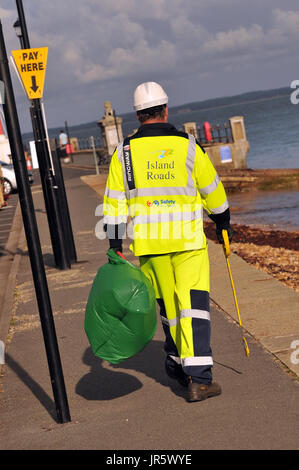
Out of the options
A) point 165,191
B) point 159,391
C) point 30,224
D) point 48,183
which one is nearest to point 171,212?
point 165,191

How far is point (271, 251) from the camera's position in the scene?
1132 cm

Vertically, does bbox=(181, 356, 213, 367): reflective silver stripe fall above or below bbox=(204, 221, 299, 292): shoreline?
above

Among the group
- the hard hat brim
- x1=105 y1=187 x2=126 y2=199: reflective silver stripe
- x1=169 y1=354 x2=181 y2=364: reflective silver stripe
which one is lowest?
x1=169 y1=354 x2=181 y2=364: reflective silver stripe

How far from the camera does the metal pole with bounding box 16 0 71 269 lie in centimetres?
1052

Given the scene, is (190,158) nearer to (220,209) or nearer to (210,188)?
(210,188)

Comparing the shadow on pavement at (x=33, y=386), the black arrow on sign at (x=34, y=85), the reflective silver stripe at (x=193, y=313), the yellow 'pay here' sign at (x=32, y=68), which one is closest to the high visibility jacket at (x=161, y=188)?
the reflective silver stripe at (x=193, y=313)

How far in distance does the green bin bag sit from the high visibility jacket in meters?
0.23

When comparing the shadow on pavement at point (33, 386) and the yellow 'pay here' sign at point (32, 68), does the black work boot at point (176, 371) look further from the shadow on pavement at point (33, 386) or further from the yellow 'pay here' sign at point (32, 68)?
the yellow 'pay here' sign at point (32, 68)

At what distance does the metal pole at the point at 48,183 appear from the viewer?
10.5 meters

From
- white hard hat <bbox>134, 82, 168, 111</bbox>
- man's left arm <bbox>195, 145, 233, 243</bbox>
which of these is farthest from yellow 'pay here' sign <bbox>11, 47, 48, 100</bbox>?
man's left arm <bbox>195, 145, 233, 243</bbox>

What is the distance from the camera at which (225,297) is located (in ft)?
26.4

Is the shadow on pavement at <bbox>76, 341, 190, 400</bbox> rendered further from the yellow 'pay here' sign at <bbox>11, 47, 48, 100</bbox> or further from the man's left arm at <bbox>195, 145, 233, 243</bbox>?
the yellow 'pay here' sign at <bbox>11, 47, 48, 100</bbox>

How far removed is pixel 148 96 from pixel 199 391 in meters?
1.97

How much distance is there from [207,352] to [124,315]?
2.03ft
